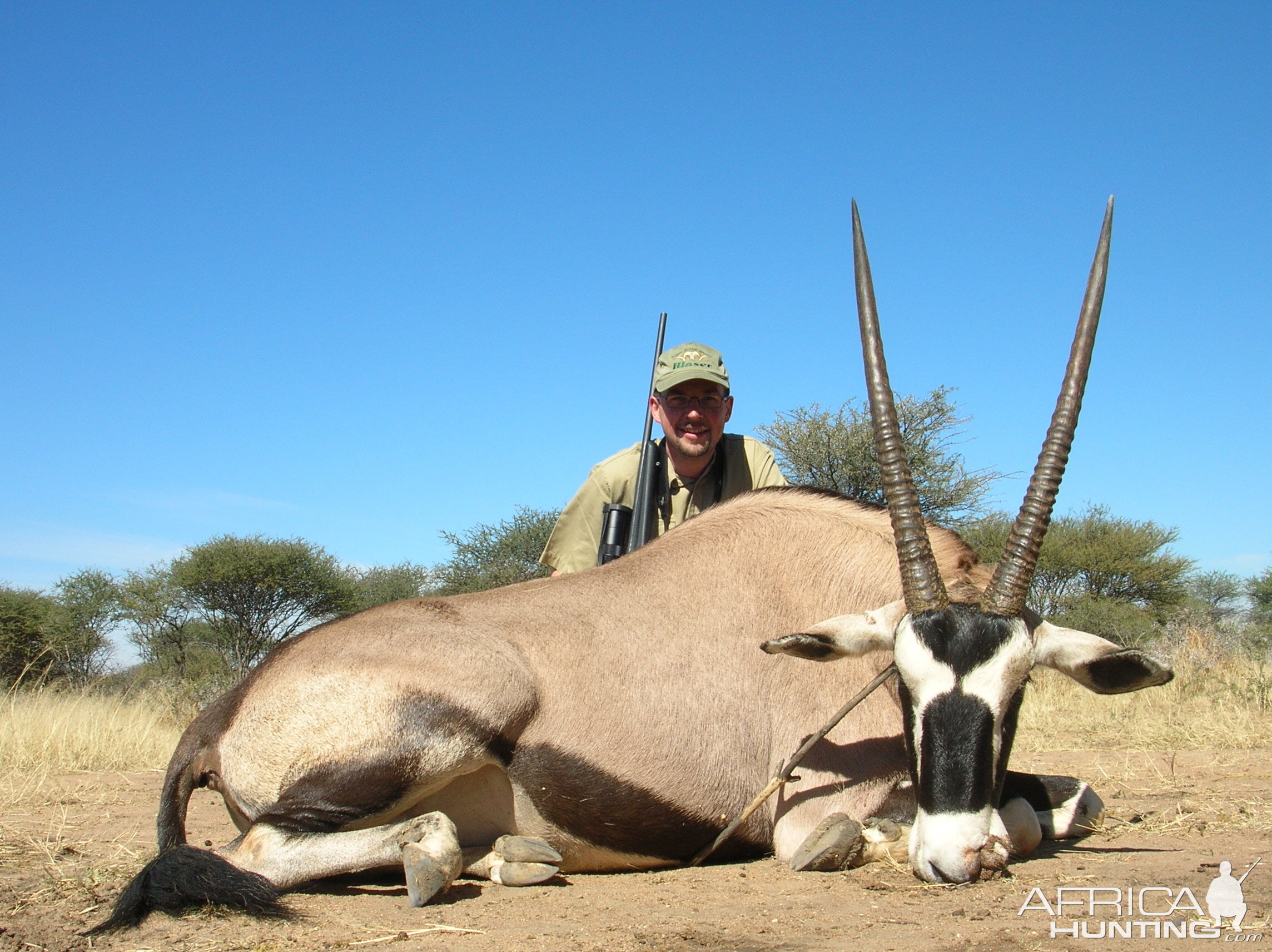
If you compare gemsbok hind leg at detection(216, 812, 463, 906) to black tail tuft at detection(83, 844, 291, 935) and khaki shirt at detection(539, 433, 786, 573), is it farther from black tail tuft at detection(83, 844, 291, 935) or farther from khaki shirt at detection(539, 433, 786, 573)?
khaki shirt at detection(539, 433, 786, 573)

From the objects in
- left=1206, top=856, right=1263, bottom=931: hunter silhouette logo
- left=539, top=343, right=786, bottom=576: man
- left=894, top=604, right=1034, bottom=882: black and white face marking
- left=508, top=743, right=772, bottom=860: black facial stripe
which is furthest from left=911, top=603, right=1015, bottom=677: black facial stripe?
left=539, top=343, right=786, bottom=576: man

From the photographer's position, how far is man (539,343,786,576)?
6.01m

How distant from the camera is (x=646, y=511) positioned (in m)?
6.21

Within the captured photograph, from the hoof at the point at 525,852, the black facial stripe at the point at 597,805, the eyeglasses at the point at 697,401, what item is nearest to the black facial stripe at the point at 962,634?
the black facial stripe at the point at 597,805

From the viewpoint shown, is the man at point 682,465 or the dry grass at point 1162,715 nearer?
A: the man at point 682,465

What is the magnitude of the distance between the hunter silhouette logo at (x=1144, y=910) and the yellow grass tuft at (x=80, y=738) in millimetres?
5960

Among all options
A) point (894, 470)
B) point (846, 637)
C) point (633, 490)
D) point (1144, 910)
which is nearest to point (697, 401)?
point (633, 490)

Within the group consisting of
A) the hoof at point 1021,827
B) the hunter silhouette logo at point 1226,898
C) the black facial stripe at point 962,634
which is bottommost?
the hunter silhouette logo at point 1226,898

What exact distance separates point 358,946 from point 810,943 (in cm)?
122

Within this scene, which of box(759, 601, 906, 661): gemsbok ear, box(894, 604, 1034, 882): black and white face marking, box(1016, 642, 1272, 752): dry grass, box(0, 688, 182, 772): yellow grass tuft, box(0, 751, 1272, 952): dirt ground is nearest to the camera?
box(0, 751, 1272, 952): dirt ground

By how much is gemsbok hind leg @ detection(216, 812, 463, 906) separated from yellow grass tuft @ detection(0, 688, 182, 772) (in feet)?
12.5

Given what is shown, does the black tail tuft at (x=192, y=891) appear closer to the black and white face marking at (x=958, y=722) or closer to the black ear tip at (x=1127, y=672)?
the black and white face marking at (x=958, y=722)

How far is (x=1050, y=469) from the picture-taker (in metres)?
3.73

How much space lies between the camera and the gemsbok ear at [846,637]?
3738 mm
